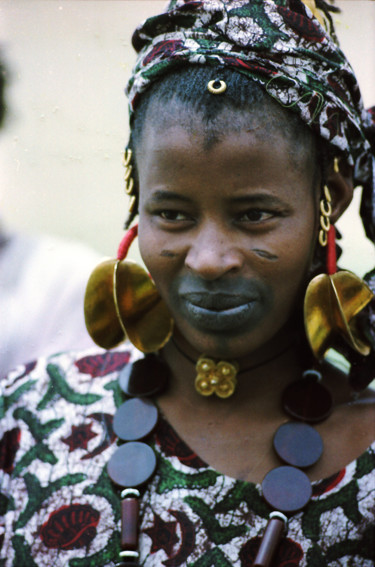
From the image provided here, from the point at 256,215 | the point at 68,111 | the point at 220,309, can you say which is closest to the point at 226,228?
the point at 256,215

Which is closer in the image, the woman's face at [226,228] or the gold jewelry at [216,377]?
the woman's face at [226,228]

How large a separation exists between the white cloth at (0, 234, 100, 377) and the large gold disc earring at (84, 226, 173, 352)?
328 millimetres

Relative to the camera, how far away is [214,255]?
157 centimetres

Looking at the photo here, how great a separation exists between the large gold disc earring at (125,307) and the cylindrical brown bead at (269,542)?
0.59 m

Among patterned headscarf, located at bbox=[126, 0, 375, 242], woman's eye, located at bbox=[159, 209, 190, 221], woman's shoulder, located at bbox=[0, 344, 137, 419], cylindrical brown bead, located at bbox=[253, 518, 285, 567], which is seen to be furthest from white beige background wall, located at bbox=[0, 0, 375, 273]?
cylindrical brown bead, located at bbox=[253, 518, 285, 567]

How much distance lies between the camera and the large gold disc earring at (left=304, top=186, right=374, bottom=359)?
1727 millimetres

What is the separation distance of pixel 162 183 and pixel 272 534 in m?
0.81

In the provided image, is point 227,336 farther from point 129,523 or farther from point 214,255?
point 129,523

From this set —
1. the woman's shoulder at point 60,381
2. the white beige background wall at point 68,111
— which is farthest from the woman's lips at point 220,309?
the white beige background wall at point 68,111

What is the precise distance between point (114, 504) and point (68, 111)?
50.4 inches

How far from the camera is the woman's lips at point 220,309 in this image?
1.64 metres

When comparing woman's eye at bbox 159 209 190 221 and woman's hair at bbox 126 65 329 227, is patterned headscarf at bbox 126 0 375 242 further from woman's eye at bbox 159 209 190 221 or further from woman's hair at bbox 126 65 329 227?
woman's eye at bbox 159 209 190 221

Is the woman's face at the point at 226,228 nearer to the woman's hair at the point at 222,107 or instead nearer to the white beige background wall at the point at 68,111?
the woman's hair at the point at 222,107

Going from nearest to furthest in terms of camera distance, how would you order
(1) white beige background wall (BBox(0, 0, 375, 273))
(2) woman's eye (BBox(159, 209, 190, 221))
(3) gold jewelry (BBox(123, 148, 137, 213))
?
(2) woman's eye (BBox(159, 209, 190, 221)), (3) gold jewelry (BBox(123, 148, 137, 213)), (1) white beige background wall (BBox(0, 0, 375, 273))
